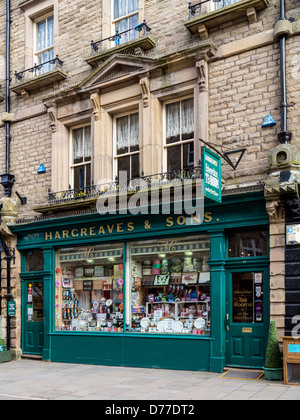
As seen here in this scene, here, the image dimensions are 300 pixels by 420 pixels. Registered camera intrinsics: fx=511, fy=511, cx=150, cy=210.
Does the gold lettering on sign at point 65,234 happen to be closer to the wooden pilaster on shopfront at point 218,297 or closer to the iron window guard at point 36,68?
the wooden pilaster on shopfront at point 218,297

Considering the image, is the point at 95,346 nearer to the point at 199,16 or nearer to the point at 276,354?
the point at 276,354

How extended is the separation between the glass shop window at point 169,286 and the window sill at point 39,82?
501 cm

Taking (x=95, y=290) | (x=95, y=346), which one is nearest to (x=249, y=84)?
(x=95, y=290)

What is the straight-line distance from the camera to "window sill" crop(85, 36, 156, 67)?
11879 mm

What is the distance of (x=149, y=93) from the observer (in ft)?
39.0

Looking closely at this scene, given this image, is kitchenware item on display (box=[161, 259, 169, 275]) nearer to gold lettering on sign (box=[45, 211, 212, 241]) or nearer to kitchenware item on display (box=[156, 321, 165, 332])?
gold lettering on sign (box=[45, 211, 212, 241])

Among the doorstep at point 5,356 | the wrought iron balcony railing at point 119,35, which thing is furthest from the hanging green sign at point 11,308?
the wrought iron balcony railing at point 119,35

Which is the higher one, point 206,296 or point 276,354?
point 206,296

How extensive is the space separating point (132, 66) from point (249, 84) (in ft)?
9.83

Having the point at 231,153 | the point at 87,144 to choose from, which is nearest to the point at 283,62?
the point at 231,153

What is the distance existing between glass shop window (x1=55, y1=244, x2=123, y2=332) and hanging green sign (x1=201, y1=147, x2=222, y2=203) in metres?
3.34

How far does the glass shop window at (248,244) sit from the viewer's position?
10.3m

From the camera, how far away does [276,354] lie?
9281 mm

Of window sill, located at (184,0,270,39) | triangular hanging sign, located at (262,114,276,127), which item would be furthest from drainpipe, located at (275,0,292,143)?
window sill, located at (184,0,270,39)
